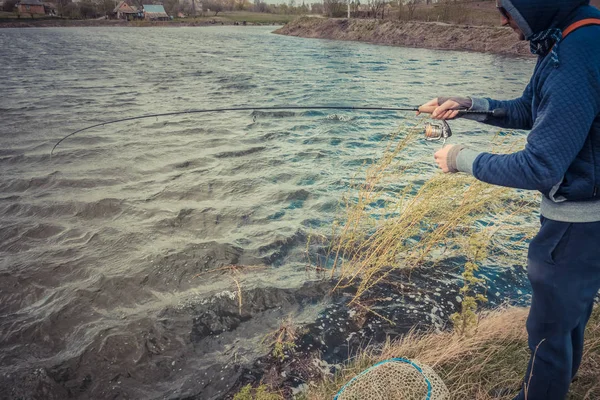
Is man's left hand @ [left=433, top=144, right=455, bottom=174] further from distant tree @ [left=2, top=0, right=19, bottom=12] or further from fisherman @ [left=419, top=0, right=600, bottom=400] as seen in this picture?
distant tree @ [left=2, top=0, right=19, bottom=12]

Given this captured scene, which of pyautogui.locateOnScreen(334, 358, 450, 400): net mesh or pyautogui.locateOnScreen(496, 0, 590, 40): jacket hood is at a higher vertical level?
pyautogui.locateOnScreen(496, 0, 590, 40): jacket hood

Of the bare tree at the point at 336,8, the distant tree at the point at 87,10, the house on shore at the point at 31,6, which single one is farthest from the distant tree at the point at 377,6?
the house on shore at the point at 31,6

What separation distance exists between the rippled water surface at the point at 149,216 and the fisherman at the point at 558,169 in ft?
8.52

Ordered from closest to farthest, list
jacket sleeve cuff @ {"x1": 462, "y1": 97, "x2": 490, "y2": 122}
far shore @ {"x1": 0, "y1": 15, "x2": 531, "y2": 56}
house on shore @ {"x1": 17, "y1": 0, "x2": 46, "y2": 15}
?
jacket sleeve cuff @ {"x1": 462, "y1": 97, "x2": 490, "y2": 122} < far shore @ {"x1": 0, "y1": 15, "x2": 531, "y2": 56} < house on shore @ {"x1": 17, "y1": 0, "x2": 46, "y2": 15}

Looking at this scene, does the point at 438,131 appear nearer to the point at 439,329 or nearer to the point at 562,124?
the point at 562,124

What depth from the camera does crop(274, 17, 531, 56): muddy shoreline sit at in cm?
3325

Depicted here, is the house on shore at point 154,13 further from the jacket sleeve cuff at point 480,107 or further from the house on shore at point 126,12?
the jacket sleeve cuff at point 480,107

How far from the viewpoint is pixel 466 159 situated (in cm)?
222

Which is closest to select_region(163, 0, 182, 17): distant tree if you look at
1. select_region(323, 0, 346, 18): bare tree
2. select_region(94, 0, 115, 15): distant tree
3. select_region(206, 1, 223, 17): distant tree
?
select_region(206, 1, 223, 17): distant tree

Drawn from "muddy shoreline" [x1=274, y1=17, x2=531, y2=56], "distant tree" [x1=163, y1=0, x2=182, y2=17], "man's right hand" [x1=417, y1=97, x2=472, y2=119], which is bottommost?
"man's right hand" [x1=417, y1=97, x2=472, y2=119]

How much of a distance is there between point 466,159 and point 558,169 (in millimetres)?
460

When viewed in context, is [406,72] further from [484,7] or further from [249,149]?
[484,7]

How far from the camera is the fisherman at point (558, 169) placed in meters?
1.80

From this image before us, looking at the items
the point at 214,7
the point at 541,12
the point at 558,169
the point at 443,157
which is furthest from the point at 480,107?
the point at 214,7
